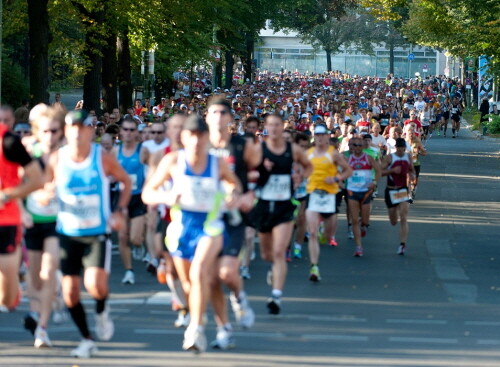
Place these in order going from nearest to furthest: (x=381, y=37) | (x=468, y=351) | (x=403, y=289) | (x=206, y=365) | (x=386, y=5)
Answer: (x=206, y=365), (x=468, y=351), (x=403, y=289), (x=386, y=5), (x=381, y=37)

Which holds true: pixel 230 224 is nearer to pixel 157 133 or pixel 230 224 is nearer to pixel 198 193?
pixel 198 193

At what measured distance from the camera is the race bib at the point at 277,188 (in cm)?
1204

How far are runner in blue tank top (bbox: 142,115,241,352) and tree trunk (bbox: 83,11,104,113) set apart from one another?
22.7 meters

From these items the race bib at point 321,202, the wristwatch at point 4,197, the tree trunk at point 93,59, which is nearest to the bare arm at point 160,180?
the wristwatch at point 4,197

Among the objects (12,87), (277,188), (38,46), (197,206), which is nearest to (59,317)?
(197,206)

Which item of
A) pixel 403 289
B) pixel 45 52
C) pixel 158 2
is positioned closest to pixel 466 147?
pixel 158 2

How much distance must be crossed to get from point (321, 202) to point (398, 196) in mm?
2840

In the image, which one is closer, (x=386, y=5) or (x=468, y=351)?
(x=468, y=351)

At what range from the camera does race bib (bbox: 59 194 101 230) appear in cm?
902

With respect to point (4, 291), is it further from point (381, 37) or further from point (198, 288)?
point (381, 37)

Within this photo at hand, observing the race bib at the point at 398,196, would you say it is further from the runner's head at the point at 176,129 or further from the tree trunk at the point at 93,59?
the tree trunk at the point at 93,59

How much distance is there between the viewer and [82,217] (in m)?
9.03

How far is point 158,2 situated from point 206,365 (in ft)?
86.7

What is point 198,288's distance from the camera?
9.01 metres
